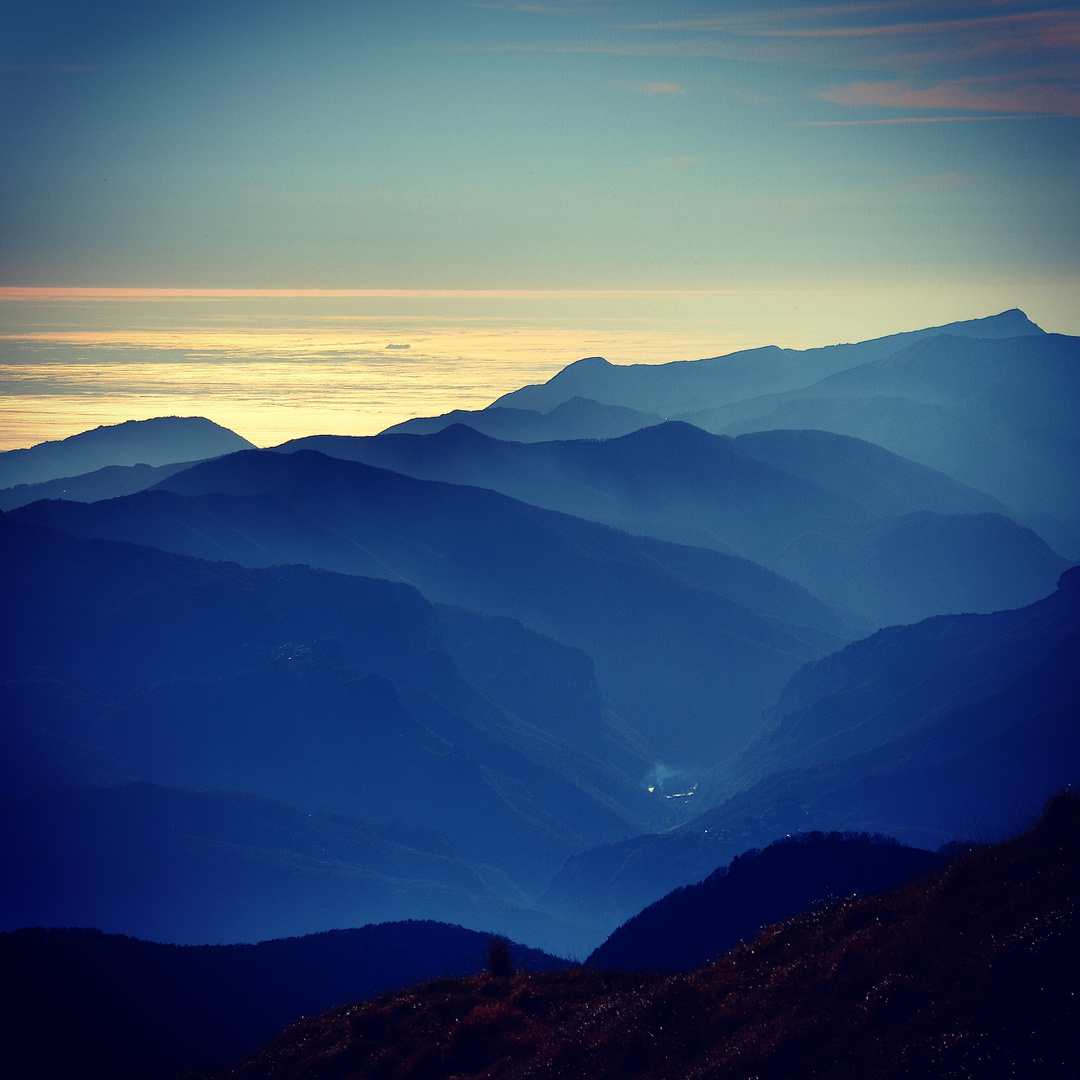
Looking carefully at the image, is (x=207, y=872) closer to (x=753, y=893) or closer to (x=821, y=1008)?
(x=753, y=893)

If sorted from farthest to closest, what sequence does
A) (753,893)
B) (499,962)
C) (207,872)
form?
(207,872) < (753,893) < (499,962)

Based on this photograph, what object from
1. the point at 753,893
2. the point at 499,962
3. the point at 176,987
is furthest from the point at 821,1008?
the point at 176,987

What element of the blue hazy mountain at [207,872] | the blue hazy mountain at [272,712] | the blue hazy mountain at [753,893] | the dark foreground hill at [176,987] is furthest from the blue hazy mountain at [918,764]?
the dark foreground hill at [176,987]

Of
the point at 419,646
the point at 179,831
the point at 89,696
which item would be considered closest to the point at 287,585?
the point at 419,646

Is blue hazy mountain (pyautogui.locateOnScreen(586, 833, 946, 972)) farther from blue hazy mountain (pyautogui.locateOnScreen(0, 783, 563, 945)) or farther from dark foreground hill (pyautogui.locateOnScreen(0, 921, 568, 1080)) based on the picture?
blue hazy mountain (pyautogui.locateOnScreen(0, 783, 563, 945))

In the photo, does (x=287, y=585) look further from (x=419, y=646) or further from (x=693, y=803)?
(x=693, y=803)

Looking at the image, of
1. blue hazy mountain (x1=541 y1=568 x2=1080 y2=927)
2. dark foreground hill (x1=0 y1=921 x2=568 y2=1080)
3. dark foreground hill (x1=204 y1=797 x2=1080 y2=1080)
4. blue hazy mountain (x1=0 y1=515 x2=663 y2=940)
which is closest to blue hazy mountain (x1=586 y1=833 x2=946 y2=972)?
dark foreground hill (x1=0 y1=921 x2=568 y2=1080)

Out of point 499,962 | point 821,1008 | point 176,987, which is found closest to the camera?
point 821,1008
